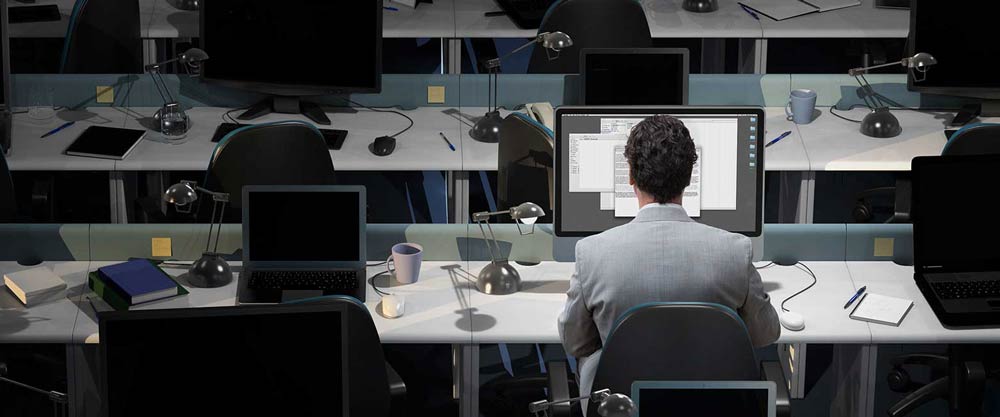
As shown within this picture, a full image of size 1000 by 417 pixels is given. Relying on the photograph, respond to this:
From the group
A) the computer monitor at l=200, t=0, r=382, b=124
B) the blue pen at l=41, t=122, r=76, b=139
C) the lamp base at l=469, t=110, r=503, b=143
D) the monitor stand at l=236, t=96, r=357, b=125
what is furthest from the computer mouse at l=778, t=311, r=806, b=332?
the blue pen at l=41, t=122, r=76, b=139

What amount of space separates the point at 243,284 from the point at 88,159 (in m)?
1.41

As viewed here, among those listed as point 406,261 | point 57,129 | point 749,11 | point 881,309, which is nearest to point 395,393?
point 406,261

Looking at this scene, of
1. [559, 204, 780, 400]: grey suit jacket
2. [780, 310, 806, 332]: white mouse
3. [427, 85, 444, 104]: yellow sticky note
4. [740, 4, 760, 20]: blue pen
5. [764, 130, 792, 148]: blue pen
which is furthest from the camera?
[740, 4, 760, 20]: blue pen

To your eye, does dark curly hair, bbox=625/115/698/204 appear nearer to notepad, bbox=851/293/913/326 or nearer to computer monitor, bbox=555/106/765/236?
computer monitor, bbox=555/106/765/236

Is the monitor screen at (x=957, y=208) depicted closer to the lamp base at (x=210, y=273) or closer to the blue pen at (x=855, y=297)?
the blue pen at (x=855, y=297)

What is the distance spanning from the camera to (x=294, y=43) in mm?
5023

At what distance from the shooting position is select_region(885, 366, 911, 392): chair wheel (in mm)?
4090

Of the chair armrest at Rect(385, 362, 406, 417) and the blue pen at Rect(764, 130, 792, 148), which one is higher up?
the blue pen at Rect(764, 130, 792, 148)

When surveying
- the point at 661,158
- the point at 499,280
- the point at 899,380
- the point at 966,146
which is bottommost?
the point at 899,380

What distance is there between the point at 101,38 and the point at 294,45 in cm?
86

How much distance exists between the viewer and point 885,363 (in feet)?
13.9

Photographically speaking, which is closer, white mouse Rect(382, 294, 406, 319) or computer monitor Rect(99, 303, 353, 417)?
computer monitor Rect(99, 303, 353, 417)

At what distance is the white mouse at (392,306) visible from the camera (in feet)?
11.6

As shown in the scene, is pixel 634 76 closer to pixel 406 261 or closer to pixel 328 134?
pixel 328 134
